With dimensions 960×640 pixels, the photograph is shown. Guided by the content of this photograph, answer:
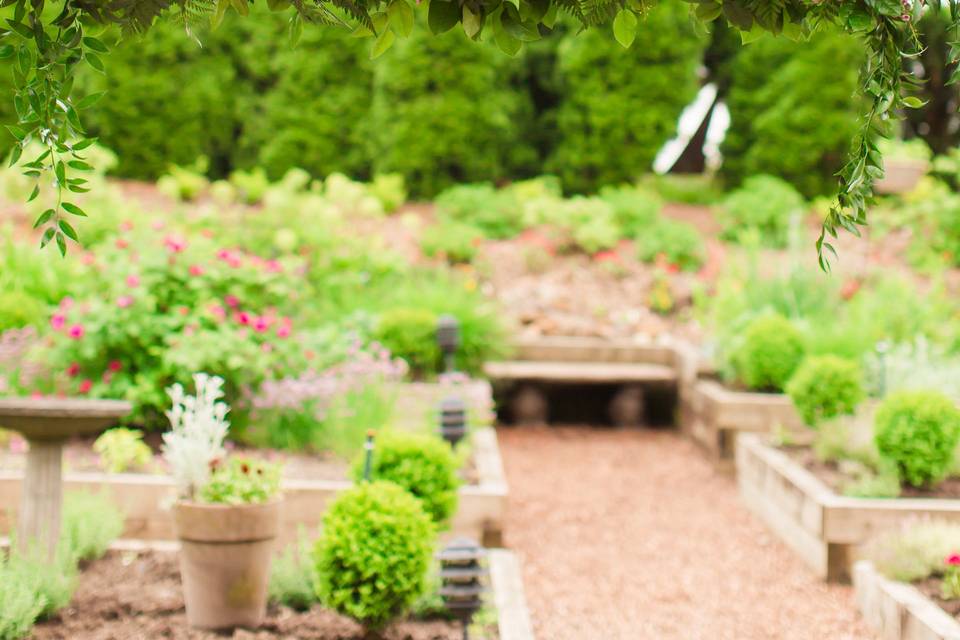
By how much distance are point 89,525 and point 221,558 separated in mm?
981

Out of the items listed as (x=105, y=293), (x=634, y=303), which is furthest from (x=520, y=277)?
(x=105, y=293)

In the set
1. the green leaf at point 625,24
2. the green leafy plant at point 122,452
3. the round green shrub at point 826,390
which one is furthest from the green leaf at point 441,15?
the round green shrub at point 826,390

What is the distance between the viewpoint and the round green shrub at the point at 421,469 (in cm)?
382

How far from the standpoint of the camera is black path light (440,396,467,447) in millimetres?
4797

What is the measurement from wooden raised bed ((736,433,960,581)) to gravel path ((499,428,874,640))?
9 cm

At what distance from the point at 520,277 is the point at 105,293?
482cm

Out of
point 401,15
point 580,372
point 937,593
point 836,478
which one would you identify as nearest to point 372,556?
point 401,15

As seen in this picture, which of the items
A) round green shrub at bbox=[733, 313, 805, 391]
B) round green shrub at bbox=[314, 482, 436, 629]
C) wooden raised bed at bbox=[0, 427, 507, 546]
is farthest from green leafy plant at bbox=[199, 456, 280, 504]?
round green shrub at bbox=[733, 313, 805, 391]

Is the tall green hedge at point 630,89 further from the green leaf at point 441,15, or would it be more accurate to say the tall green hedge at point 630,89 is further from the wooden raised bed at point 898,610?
the green leaf at point 441,15

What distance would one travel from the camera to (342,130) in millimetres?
11141

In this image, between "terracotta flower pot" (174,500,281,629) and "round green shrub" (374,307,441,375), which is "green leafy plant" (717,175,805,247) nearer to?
"round green shrub" (374,307,441,375)

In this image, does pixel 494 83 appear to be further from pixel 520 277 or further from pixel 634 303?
pixel 634 303

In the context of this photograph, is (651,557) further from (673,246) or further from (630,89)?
(630,89)

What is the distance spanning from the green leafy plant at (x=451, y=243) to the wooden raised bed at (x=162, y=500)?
4.77 meters
